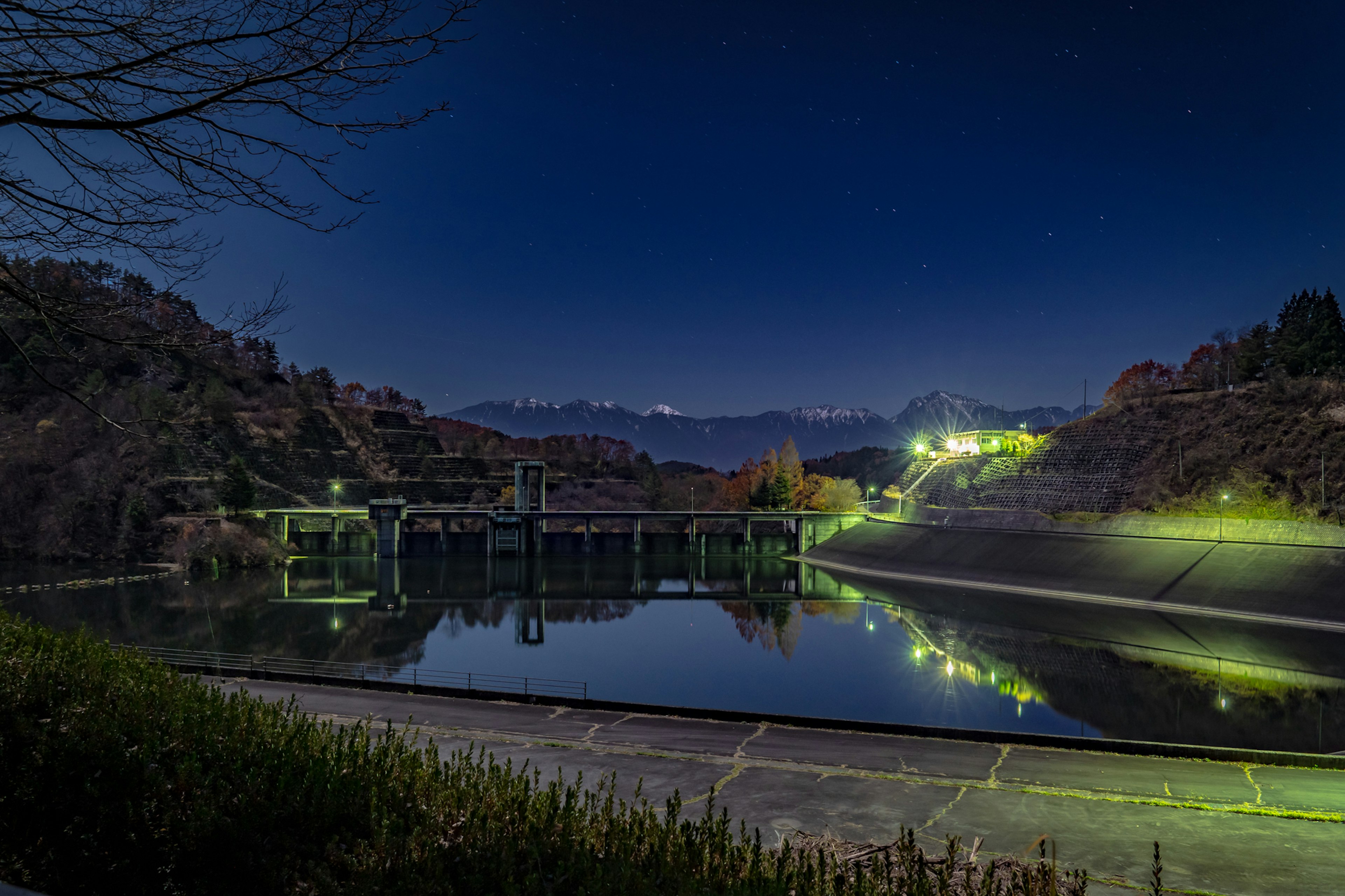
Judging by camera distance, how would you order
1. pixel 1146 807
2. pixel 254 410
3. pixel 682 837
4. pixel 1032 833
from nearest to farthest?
pixel 682 837
pixel 1032 833
pixel 1146 807
pixel 254 410

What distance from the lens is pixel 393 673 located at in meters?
29.0

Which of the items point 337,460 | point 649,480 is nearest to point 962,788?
point 337,460

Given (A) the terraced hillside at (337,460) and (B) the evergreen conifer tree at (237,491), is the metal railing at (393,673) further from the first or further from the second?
(A) the terraced hillside at (337,460)

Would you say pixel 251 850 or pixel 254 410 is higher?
pixel 254 410

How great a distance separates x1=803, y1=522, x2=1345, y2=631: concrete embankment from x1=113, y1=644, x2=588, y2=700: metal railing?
1322 inches

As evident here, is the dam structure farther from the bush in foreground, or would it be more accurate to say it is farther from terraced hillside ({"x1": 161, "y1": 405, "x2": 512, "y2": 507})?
the bush in foreground

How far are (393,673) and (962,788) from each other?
23.2 meters

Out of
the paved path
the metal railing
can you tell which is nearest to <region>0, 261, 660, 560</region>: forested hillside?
the metal railing

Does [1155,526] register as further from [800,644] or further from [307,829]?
[307,829]

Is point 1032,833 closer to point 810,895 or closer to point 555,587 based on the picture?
point 810,895

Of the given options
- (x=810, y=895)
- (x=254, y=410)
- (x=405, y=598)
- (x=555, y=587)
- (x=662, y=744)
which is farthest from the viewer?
(x=254, y=410)

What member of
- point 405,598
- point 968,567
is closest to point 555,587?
point 405,598

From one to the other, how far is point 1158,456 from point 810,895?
69.0 meters

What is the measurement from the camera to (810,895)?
186 inches
